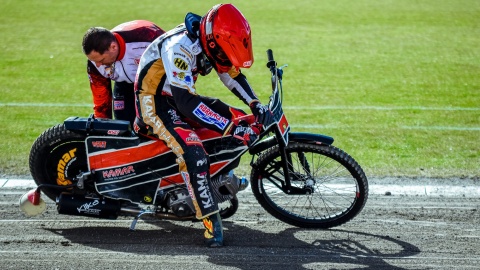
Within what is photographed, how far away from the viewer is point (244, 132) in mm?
6887

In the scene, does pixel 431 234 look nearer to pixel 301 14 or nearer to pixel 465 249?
pixel 465 249

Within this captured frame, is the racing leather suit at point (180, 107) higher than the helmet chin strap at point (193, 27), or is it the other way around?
→ the helmet chin strap at point (193, 27)

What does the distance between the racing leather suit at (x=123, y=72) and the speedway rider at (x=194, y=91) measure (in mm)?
878

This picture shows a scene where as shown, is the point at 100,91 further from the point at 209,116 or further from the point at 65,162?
the point at 209,116

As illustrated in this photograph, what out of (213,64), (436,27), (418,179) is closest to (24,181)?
(213,64)

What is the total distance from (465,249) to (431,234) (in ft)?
1.44

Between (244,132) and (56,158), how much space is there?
1.87 meters

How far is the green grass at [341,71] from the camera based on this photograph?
10.2 meters

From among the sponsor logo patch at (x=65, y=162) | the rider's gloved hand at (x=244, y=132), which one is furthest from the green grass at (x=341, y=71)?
the rider's gloved hand at (x=244, y=132)

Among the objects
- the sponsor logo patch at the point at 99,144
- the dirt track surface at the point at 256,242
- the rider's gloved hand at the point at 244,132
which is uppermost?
the rider's gloved hand at the point at 244,132

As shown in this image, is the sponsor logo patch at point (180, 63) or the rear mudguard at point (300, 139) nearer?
the sponsor logo patch at point (180, 63)

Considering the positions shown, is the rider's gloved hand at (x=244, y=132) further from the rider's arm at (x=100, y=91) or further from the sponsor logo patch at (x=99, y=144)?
the rider's arm at (x=100, y=91)

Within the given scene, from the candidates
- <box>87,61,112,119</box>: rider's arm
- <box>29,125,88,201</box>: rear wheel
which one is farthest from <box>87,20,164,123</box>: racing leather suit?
<box>29,125,88,201</box>: rear wheel

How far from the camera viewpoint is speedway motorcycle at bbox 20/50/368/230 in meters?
7.18
